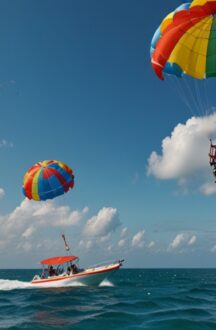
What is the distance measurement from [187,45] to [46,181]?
21003mm

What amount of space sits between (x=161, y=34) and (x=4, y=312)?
1940cm

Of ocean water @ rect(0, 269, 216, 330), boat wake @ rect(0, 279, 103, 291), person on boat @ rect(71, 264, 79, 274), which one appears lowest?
ocean water @ rect(0, 269, 216, 330)

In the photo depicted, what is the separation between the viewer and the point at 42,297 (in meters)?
28.6

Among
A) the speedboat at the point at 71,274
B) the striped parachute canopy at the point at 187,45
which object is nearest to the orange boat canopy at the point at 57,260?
the speedboat at the point at 71,274

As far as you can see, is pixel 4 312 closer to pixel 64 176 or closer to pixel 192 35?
pixel 64 176

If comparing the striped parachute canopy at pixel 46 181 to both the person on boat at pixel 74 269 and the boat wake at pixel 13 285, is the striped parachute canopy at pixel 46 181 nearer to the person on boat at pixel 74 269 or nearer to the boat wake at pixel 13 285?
the person on boat at pixel 74 269

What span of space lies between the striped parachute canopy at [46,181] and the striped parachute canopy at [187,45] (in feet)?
62.8

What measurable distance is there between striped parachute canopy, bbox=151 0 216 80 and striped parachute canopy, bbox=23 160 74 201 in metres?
19.1

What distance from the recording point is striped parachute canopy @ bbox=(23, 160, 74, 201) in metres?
36.1

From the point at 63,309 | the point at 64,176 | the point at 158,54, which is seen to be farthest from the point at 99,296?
the point at 158,54

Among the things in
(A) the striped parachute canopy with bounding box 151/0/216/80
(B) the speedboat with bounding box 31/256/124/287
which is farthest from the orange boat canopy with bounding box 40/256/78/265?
(A) the striped parachute canopy with bounding box 151/0/216/80

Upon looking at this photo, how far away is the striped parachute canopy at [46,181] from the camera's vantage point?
118ft

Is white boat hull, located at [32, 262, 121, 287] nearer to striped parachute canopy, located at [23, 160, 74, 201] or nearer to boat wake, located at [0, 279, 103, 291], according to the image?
boat wake, located at [0, 279, 103, 291]

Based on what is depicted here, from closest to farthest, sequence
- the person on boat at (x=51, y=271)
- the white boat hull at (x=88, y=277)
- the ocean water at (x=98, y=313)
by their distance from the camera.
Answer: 1. the ocean water at (x=98, y=313)
2. the white boat hull at (x=88, y=277)
3. the person on boat at (x=51, y=271)
